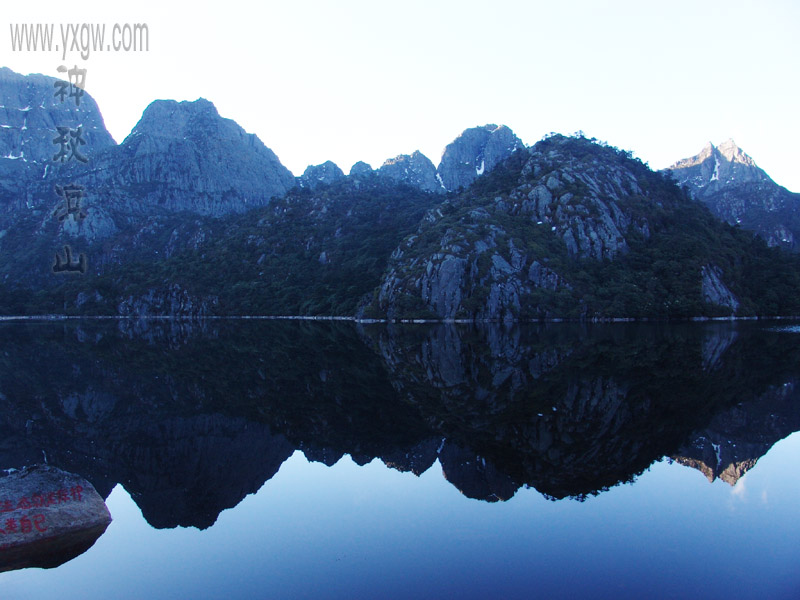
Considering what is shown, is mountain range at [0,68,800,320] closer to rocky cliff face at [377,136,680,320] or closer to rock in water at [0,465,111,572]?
rocky cliff face at [377,136,680,320]

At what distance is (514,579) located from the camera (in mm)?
10281

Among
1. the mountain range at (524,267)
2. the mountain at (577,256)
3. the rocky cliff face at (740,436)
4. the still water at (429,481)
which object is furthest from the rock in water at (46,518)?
the mountain at (577,256)

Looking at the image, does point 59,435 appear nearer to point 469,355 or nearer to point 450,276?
point 469,355

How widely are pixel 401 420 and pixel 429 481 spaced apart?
700 cm

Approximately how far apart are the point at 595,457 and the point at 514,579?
320 inches

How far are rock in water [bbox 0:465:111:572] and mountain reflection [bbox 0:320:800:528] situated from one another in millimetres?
1576

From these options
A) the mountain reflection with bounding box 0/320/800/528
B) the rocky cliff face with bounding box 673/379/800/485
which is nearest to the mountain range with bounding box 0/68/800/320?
the mountain reflection with bounding box 0/320/800/528

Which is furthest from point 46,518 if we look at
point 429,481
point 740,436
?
point 740,436

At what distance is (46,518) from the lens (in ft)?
40.9

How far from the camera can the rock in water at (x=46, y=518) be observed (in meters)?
11.5

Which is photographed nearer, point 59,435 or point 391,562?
point 391,562

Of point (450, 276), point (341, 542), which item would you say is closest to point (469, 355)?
point (341, 542)

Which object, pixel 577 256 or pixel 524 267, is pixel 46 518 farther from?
pixel 577 256

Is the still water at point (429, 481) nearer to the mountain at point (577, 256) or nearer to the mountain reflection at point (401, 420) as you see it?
the mountain reflection at point (401, 420)
